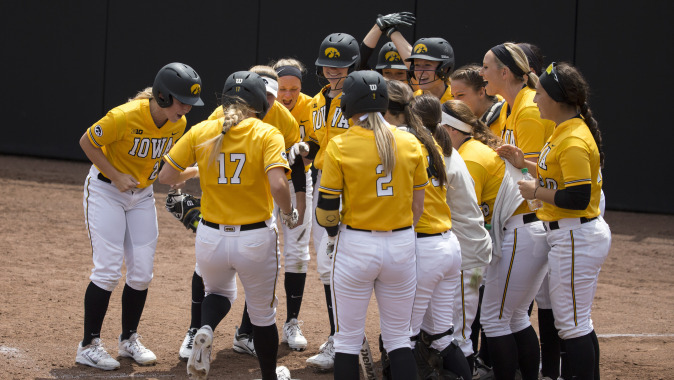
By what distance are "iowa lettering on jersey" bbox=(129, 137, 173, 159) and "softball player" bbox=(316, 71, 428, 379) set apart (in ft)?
5.56

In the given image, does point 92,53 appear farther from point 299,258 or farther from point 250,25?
point 299,258

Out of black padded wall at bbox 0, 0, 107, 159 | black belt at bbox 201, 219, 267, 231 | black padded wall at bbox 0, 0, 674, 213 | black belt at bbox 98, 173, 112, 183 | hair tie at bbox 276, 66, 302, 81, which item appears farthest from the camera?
black padded wall at bbox 0, 0, 107, 159

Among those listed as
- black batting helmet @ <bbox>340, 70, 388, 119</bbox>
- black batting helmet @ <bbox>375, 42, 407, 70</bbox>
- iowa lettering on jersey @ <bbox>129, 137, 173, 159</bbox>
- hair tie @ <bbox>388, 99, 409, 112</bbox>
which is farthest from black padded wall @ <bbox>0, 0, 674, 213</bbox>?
black batting helmet @ <bbox>340, 70, 388, 119</bbox>

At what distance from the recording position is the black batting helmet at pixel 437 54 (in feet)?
19.3

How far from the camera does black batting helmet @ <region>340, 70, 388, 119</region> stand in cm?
410

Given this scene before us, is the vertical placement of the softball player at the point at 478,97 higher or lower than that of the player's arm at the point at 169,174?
higher

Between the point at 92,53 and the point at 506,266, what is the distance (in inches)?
406

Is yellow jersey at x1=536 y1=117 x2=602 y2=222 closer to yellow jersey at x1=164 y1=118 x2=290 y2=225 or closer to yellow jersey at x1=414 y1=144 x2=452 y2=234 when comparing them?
yellow jersey at x1=414 y1=144 x2=452 y2=234

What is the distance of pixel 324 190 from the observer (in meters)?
4.06

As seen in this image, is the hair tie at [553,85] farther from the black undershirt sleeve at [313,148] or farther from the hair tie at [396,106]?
the black undershirt sleeve at [313,148]

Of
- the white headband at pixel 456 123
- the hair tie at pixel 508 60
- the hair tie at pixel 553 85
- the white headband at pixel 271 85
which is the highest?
the hair tie at pixel 508 60

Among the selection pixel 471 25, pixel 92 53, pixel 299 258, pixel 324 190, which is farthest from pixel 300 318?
pixel 92 53

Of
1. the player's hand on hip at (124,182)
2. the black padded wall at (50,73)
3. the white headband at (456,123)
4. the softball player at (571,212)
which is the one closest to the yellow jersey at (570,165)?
the softball player at (571,212)

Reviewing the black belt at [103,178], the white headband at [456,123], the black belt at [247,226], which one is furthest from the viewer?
the black belt at [103,178]
